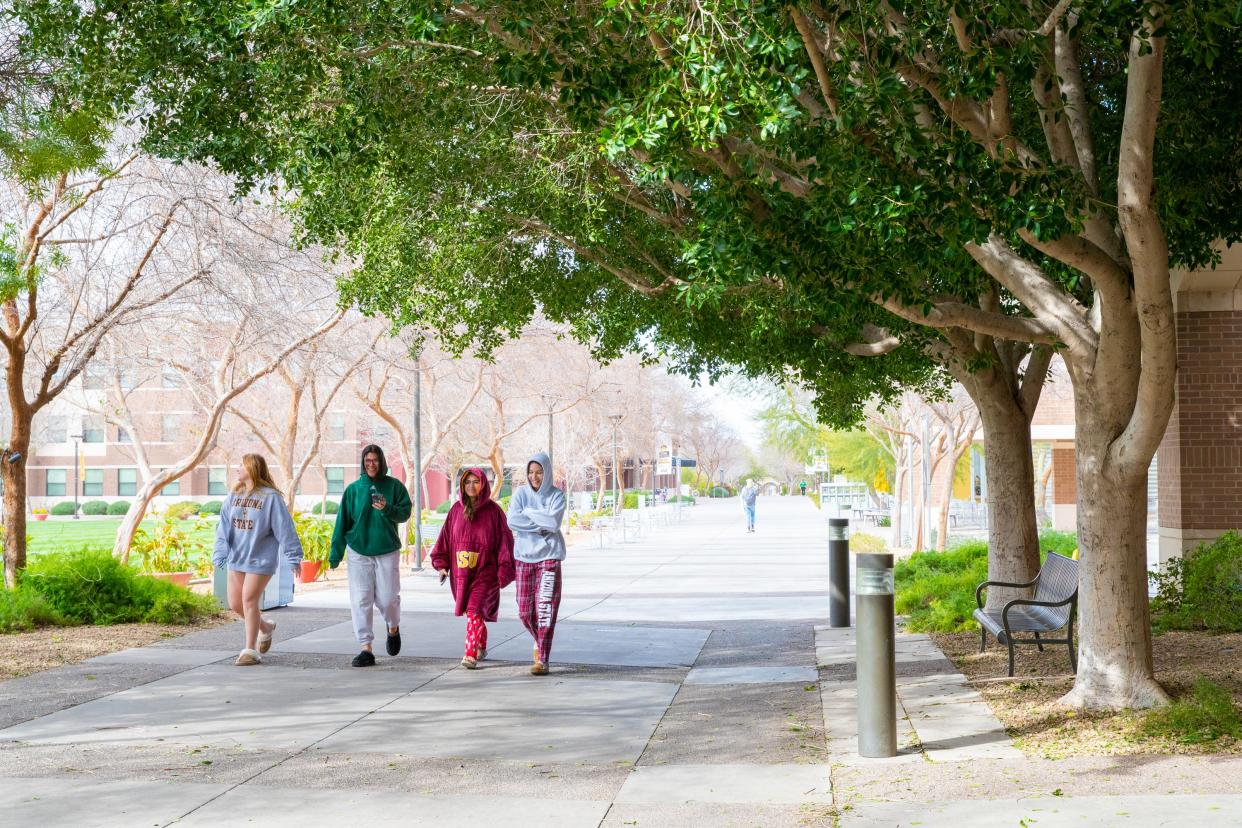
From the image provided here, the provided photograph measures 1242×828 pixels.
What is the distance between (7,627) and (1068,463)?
124 ft

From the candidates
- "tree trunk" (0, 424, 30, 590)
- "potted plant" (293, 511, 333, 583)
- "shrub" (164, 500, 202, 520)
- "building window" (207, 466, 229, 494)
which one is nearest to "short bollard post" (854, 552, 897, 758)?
"tree trunk" (0, 424, 30, 590)

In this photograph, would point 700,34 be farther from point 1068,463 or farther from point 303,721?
point 1068,463

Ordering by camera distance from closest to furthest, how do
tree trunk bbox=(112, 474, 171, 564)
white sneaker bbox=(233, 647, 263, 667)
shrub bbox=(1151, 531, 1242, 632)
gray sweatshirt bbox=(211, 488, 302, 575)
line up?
gray sweatshirt bbox=(211, 488, 302, 575) → white sneaker bbox=(233, 647, 263, 667) → shrub bbox=(1151, 531, 1242, 632) → tree trunk bbox=(112, 474, 171, 564)

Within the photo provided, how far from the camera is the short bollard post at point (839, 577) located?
1340cm

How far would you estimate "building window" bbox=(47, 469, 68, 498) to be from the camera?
81875 millimetres

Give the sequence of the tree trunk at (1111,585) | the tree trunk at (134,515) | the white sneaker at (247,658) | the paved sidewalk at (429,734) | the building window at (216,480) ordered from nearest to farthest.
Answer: the paved sidewalk at (429,734), the tree trunk at (1111,585), the white sneaker at (247,658), the tree trunk at (134,515), the building window at (216,480)

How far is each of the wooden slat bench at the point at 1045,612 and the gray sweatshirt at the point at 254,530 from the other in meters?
5.64

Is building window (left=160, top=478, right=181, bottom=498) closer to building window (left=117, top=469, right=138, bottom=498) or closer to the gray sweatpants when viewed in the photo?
building window (left=117, top=469, right=138, bottom=498)

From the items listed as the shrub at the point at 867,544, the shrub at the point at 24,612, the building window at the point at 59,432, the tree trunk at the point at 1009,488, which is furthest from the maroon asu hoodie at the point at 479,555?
the building window at the point at 59,432

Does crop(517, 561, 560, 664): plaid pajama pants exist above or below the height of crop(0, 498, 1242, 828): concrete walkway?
above

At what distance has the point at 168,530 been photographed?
21.7 metres

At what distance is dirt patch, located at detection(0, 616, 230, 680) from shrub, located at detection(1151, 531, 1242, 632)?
31.5ft

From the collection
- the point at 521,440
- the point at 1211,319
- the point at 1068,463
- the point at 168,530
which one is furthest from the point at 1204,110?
the point at 521,440

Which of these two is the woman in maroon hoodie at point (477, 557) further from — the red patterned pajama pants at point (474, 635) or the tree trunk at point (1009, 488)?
the tree trunk at point (1009, 488)
